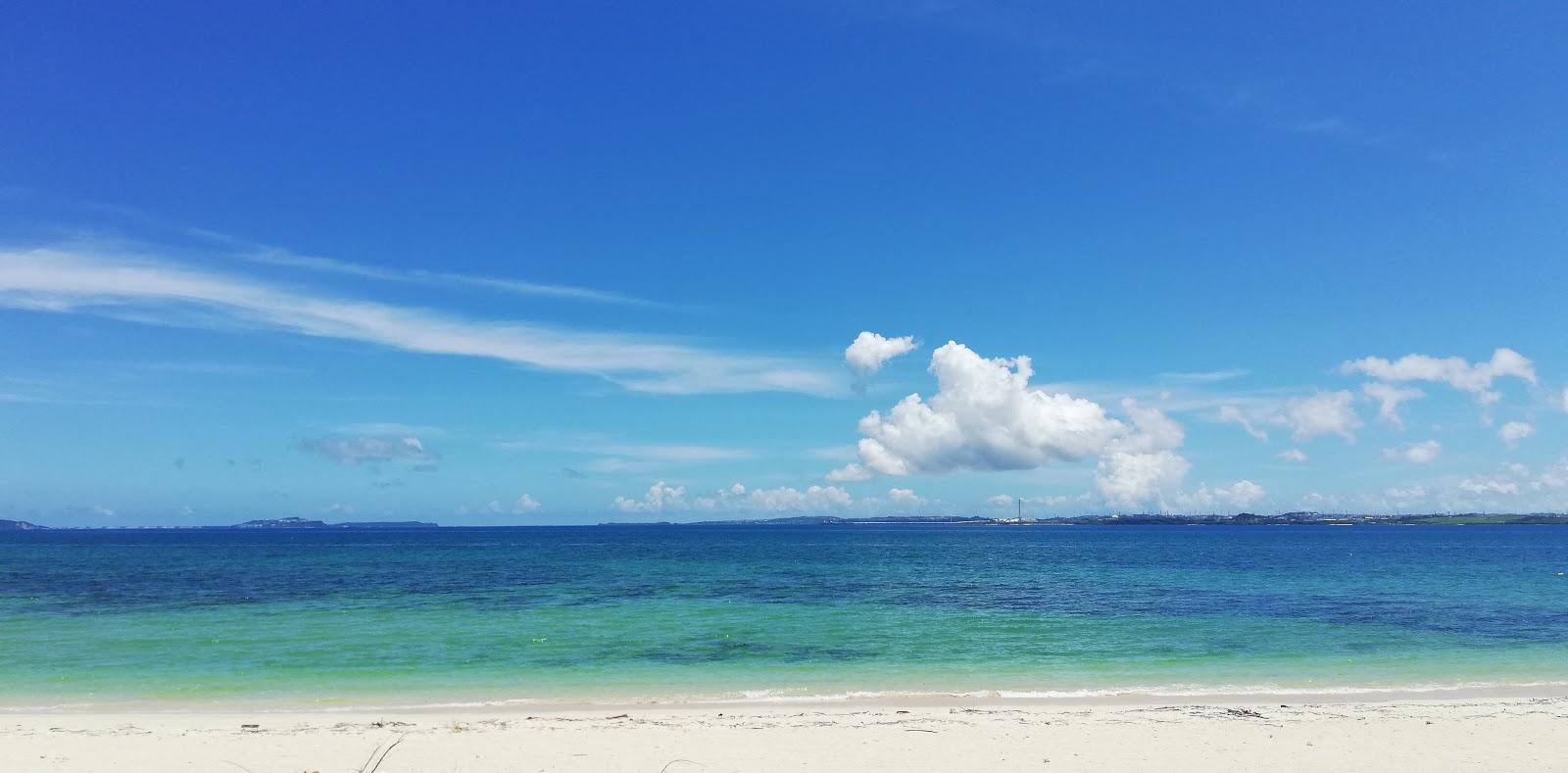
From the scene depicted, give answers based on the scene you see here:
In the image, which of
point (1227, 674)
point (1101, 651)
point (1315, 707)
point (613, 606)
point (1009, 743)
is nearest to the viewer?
point (1009, 743)

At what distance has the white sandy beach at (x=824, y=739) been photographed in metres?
13.6

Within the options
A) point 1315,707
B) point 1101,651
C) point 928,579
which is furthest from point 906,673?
point 928,579

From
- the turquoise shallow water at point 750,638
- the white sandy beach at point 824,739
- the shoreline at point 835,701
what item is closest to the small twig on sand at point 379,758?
the white sandy beach at point 824,739

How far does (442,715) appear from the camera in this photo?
59.8 feet

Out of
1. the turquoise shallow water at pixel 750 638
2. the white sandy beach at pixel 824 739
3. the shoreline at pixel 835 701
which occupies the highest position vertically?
the white sandy beach at pixel 824 739

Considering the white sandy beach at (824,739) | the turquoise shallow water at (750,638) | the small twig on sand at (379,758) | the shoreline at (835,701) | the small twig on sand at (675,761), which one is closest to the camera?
the small twig on sand at (379,758)

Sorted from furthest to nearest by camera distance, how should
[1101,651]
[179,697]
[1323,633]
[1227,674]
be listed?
[1323,633]
[1101,651]
[1227,674]
[179,697]

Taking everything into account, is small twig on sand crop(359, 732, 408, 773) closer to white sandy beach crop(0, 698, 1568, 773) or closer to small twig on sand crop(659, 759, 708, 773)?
white sandy beach crop(0, 698, 1568, 773)

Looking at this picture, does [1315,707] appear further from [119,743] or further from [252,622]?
[252,622]

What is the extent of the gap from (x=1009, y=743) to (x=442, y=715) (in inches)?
440

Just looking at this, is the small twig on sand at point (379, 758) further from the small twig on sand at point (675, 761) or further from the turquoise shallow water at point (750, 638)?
the turquoise shallow water at point (750, 638)

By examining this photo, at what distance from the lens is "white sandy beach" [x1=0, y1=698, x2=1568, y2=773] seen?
13.6 metres

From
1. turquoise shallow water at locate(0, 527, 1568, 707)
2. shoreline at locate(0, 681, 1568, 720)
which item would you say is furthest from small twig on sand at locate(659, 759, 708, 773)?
turquoise shallow water at locate(0, 527, 1568, 707)

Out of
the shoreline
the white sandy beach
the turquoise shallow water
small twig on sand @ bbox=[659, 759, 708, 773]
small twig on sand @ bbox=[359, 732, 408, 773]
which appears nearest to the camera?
small twig on sand @ bbox=[359, 732, 408, 773]
